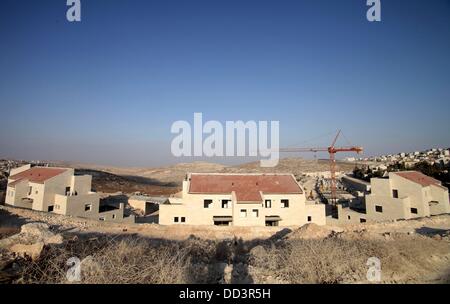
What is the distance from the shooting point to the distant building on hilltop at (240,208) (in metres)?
24.5

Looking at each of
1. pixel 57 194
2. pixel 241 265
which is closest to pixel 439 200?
pixel 241 265

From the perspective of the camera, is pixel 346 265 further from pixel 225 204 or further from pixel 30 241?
pixel 225 204

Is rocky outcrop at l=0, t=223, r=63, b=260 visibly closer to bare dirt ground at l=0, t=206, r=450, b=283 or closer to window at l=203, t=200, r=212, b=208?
bare dirt ground at l=0, t=206, r=450, b=283

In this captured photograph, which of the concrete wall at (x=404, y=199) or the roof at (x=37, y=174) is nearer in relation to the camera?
the concrete wall at (x=404, y=199)

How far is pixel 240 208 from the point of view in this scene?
24.4m

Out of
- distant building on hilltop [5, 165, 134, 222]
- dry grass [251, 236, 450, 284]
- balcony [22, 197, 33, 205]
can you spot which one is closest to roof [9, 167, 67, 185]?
distant building on hilltop [5, 165, 134, 222]

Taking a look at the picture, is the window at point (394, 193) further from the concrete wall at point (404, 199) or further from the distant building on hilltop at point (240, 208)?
the distant building on hilltop at point (240, 208)

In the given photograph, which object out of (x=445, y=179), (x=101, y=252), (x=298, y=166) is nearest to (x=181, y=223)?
(x=101, y=252)

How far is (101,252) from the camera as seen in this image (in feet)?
22.4

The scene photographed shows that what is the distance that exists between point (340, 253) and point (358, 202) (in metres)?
31.7

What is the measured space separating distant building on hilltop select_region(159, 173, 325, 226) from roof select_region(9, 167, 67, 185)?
1410cm

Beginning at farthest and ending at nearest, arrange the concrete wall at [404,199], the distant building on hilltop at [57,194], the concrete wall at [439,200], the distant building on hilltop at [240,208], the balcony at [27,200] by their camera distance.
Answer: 1. the balcony at [27,200]
2. the concrete wall at [439,200]
3. the distant building on hilltop at [57,194]
4. the concrete wall at [404,199]
5. the distant building on hilltop at [240,208]

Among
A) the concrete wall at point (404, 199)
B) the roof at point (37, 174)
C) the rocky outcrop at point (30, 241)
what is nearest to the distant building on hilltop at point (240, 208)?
the concrete wall at point (404, 199)
